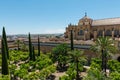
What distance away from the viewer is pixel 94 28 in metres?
69.8

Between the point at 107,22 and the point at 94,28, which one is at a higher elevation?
the point at 107,22

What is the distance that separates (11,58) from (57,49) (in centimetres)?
1298

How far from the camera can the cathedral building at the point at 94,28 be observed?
2537 inches

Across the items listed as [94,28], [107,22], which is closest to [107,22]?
[107,22]

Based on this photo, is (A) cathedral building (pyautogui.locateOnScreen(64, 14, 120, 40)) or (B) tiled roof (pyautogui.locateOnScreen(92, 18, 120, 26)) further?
(B) tiled roof (pyautogui.locateOnScreen(92, 18, 120, 26))

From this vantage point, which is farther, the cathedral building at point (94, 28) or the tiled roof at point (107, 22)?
the tiled roof at point (107, 22)

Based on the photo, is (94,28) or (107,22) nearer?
(107,22)

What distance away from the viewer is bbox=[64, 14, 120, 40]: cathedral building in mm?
64444

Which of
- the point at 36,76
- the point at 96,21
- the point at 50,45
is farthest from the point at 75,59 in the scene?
the point at 96,21

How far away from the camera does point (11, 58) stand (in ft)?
164

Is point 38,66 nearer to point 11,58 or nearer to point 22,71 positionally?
point 22,71

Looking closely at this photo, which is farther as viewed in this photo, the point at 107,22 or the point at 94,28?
the point at 94,28

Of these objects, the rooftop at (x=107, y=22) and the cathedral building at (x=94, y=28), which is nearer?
the cathedral building at (x=94, y=28)

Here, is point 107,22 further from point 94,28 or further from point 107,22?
point 94,28
